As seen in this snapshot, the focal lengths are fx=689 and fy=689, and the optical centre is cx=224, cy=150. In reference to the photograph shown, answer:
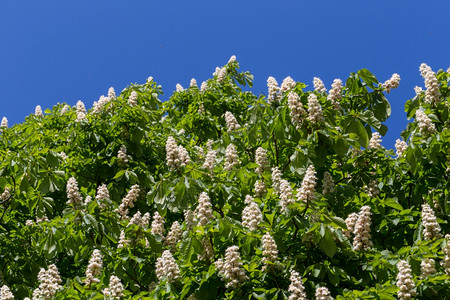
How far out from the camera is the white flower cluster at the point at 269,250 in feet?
24.2

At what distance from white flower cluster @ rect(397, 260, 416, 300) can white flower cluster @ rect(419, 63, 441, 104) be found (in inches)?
159

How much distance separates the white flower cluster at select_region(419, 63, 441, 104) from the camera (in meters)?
10.2

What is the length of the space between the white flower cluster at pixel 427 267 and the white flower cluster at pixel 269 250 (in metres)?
1.59

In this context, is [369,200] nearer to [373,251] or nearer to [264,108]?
[373,251]

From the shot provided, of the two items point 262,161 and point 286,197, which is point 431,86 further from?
point 286,197

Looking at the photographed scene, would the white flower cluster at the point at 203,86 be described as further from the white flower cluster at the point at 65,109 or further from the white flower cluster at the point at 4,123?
the white flower cluster at the point at 4,123

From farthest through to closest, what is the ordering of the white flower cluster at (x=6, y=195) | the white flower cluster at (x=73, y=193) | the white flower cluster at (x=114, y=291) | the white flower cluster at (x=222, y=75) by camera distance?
the white flower cluster at (x=222, y=75)
the white flower cluster at (x=6, y=195)
the white flower cluster at (x=73, y=193)
the white flower cluster at (x=114, y=291)

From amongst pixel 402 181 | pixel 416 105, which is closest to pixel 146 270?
pixel 402 181

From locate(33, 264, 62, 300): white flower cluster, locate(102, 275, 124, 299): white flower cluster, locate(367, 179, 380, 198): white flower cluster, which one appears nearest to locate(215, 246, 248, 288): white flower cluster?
locate(102, 275, 124, 299): white flower cluster

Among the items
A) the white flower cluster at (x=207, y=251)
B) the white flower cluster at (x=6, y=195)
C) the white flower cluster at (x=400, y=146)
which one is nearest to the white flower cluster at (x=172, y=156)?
the white flower cluster at (x=207, y=251)

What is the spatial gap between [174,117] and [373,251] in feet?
27.1

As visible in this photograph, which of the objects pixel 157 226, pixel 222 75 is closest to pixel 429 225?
pixel 157 226

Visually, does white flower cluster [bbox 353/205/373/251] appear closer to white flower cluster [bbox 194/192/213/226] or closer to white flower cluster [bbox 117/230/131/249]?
white flower cluster [bbox 194/192/213/226]

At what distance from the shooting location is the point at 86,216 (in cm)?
905
